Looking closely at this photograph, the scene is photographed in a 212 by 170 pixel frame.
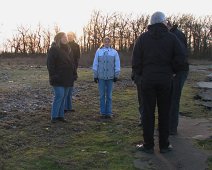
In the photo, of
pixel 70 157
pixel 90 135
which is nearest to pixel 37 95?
pixel 90 135

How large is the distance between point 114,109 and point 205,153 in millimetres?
5051

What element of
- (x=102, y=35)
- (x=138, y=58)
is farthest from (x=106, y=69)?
(x=102, y=35)

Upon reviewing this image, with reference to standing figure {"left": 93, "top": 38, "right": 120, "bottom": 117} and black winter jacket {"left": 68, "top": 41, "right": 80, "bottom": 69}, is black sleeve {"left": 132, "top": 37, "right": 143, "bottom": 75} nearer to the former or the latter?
standing figure {"left": 93, "top": 38, "right": 120, "bottom": 117}

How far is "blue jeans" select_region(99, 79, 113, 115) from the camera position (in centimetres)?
1070

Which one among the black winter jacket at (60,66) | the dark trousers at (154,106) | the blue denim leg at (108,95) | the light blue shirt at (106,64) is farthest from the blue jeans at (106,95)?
the dark trousers at (154,106)

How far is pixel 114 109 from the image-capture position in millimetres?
12352

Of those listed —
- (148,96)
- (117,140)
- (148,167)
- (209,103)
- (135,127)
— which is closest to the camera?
(148,167)

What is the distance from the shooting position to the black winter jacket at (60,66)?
9.89 m

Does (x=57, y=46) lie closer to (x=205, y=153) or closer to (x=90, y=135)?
(x=90, y=135)

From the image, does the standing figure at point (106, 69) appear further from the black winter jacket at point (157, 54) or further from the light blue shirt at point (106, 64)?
the black winter jacket at point (157, 54)

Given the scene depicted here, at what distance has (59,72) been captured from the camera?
32.9ft

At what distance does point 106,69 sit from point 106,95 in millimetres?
658

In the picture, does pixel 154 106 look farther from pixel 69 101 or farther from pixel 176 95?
pixel 69 101

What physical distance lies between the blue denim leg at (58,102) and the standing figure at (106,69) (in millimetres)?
1044
